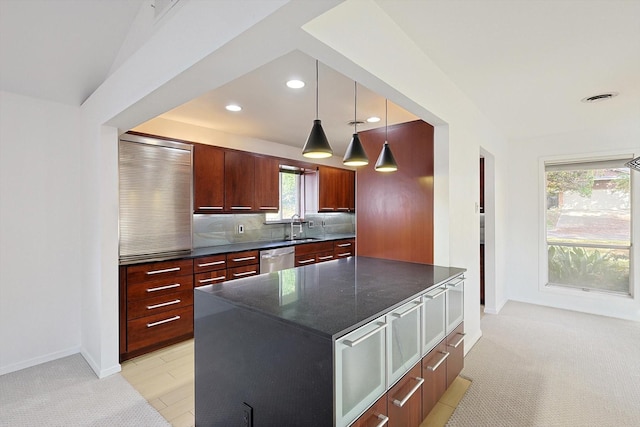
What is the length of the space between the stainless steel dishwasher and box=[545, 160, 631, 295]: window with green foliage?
3765 mm

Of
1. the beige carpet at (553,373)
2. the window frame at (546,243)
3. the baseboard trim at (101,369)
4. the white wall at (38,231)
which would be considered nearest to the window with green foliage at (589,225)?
the window frame at (546,243)

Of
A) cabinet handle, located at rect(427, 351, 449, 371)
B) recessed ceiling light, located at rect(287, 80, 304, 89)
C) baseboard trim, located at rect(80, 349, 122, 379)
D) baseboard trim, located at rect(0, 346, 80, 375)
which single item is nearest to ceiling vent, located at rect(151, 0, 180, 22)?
recessed ceiling light, located at rect(287, 80, 304, 89)

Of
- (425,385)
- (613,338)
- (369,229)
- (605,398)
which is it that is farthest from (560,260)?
(425,385)

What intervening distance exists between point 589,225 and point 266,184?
454cm

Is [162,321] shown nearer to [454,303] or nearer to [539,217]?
[454,303]

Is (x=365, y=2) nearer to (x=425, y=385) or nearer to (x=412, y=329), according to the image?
(x=412, y=329)

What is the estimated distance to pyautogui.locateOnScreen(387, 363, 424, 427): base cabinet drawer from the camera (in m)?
1.50

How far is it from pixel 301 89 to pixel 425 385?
241 cm

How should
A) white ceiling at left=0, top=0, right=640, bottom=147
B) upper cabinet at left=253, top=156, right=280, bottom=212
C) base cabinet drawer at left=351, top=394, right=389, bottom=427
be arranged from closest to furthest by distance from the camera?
base cabinet drawer at left=351, top=394, right=389, bottom=427 → white ceiling at left=0, top=0, right=640, bottom=147 → upper cabinet at left=253, top=156, right=280, bottom=212

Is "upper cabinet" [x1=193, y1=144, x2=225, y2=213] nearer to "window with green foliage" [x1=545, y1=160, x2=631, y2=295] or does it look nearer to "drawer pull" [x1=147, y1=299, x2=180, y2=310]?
"drawer pull" [x1=147, y1=299, x2=180, y2=310]

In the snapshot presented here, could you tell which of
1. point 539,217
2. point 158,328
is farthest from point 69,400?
point 539,217

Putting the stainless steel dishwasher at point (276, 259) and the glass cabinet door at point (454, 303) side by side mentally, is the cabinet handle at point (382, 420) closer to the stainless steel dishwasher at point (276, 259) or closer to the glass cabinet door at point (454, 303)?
the glass cabinet door at point (454, 303)

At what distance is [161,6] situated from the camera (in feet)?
6.13

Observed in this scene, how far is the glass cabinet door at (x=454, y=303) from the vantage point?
2.13 metres
